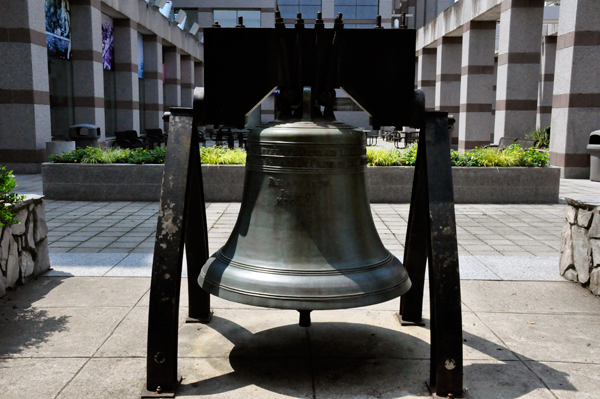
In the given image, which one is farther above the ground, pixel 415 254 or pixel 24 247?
pixel 415 254

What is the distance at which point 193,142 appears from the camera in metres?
3.92

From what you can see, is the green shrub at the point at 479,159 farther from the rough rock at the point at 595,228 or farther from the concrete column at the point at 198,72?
the concrete column at the point at 198,72

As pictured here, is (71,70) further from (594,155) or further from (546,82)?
(546,82)

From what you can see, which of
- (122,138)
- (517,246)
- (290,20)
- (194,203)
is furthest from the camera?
(290,20)

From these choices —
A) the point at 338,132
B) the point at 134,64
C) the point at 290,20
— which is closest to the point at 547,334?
the point at 338,132

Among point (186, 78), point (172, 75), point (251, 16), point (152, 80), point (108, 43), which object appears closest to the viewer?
point (108, 43)

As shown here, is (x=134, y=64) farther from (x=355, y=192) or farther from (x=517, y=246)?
(x=355, y=192)

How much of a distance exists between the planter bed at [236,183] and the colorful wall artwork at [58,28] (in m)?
7.80

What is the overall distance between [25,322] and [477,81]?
21.9 m

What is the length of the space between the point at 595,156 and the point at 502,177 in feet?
17.1

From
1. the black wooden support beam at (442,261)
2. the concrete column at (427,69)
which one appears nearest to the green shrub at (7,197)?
the black wooden support beam at (442,261)

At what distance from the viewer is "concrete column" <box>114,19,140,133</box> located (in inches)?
893

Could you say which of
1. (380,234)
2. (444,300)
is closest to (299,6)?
(380,234)

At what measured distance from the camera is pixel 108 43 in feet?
72.3
